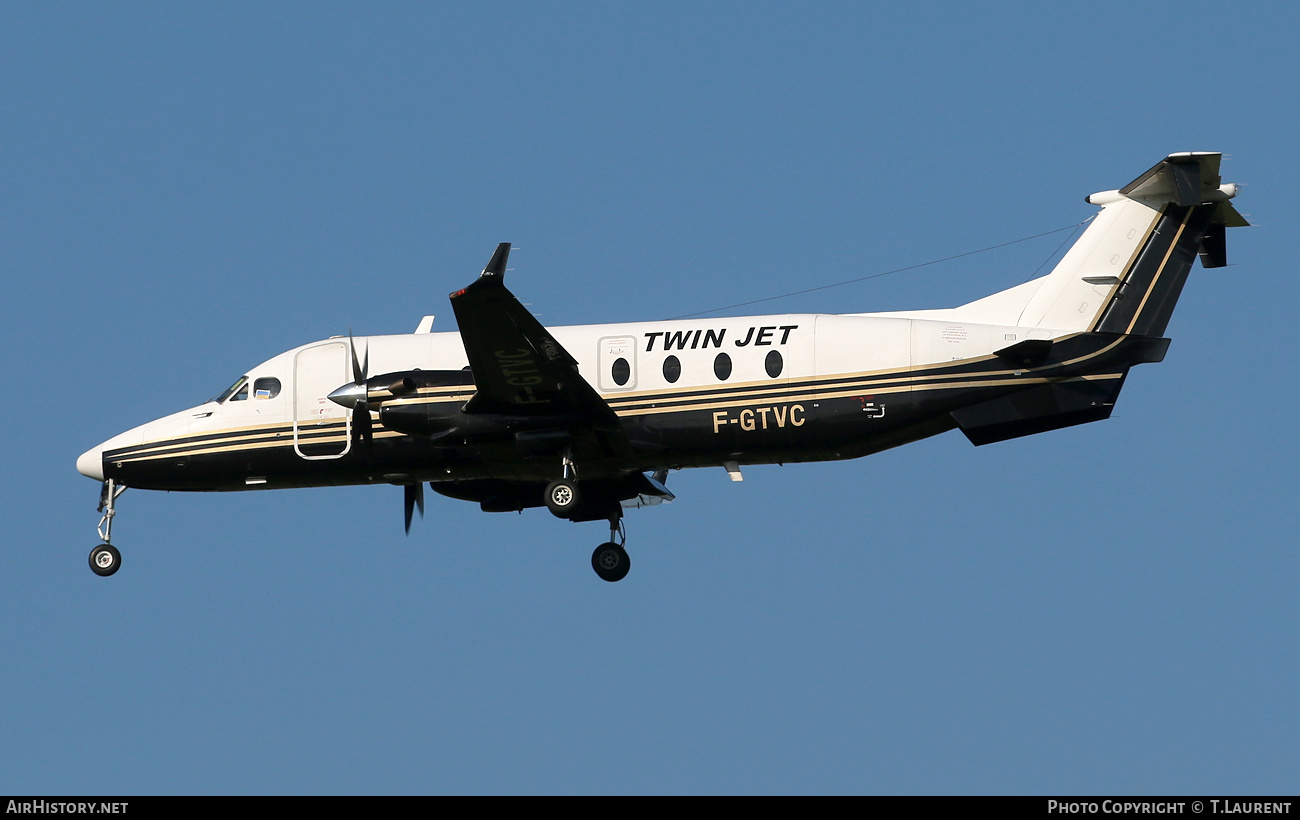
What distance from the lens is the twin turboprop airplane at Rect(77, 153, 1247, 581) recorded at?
23750mm

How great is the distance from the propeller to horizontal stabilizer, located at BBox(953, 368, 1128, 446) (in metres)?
9.72

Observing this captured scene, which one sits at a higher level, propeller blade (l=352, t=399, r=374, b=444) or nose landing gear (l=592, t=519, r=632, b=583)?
propeller blade (l=352, t=399, r=374, b=444)

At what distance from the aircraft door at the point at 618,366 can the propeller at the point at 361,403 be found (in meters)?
3.96

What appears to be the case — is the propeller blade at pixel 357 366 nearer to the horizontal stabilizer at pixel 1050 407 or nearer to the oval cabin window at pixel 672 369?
the oval cabin window at pixel 672 369

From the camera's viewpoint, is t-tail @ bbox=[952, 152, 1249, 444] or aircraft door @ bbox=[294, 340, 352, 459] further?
aircraft door @ bbox=[294, 340, 352, 459]

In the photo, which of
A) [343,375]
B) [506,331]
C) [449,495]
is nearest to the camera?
[506,331]

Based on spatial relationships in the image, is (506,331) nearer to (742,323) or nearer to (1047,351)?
(742,323)

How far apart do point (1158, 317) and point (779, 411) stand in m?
6.27

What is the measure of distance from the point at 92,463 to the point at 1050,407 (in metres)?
16.9

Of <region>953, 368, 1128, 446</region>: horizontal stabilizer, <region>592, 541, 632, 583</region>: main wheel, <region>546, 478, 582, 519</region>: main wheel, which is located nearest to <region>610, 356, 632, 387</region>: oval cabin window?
<region>546, 478, 582, 519</region>: main wheel

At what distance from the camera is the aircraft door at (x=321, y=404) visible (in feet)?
86.7

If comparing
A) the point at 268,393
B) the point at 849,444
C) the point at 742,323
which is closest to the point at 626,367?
the point at 742,323

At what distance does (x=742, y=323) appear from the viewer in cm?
2483

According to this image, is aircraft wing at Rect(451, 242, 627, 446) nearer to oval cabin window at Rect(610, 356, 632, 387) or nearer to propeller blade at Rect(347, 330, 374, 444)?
oval cabin window at Rect(610, 356, 632, 387)
